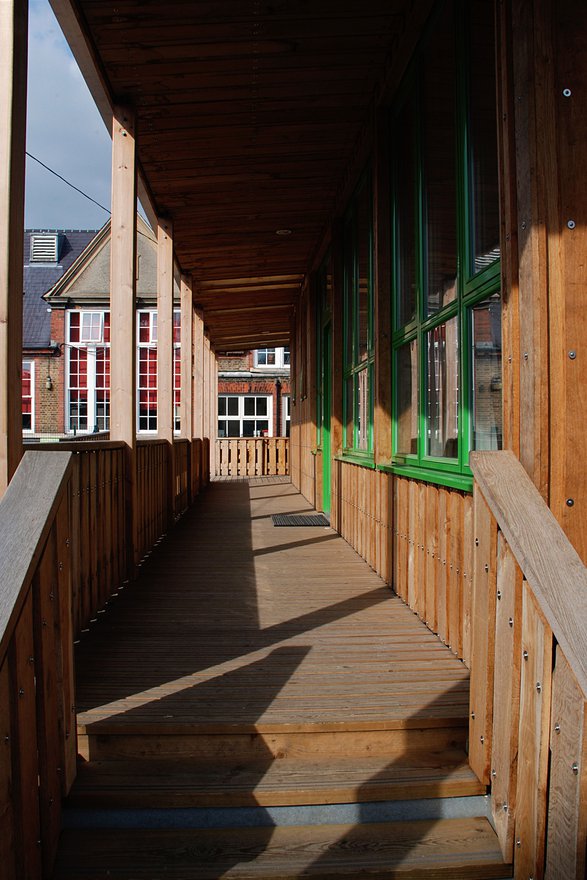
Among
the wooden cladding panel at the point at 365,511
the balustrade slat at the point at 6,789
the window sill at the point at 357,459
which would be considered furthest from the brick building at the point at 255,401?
the balustrade slat at the point at 6,789

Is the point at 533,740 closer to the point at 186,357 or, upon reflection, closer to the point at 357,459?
the point at 357,459

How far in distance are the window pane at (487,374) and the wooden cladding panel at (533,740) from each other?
1.02m

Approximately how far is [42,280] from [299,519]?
68.5ft

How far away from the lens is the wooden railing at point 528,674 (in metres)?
1.50

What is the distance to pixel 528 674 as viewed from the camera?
1691mm

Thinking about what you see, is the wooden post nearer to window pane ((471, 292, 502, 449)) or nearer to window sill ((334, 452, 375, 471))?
window sill ((334, 452, 375, 471))

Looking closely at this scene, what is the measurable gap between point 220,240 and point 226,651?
5.73 metres

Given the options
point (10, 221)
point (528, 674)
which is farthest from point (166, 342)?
point (528, 674)

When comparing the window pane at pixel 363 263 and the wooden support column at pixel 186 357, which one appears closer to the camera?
the window pane at pixel 363 263

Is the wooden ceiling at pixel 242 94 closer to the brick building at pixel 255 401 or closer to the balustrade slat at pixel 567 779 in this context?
the balustrade slat at pixel 567 779

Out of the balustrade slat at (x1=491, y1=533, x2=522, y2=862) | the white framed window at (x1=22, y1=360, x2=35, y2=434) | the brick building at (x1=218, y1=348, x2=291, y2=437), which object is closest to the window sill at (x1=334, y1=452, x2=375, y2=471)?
the balustrade slat at (x1=491, y1=533, x2=522, y2=862)

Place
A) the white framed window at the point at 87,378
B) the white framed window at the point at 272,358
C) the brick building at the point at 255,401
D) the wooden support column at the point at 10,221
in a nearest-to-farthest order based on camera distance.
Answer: the wooden support column at the point at 10,221
the brick building at the point at 255,401
the white framed window at the point at 272,358
the white framed window at the point at 87,378

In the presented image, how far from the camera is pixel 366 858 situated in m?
1.80

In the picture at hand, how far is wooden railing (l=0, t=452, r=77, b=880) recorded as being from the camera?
153 cm
